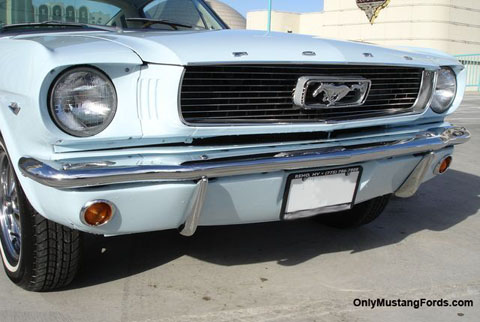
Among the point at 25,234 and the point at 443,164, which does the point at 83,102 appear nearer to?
the point at 25,234

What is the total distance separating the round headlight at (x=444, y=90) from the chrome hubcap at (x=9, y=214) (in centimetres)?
240

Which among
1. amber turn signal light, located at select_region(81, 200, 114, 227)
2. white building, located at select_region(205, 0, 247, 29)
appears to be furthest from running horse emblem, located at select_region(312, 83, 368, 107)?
white building, located at select_region(205, 0, 247, 29)

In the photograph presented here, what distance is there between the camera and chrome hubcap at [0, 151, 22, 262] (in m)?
2.75

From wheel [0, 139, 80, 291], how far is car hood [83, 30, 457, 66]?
2.81 ft

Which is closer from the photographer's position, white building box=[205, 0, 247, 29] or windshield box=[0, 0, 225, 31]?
windshield box=[0, 0, 225, 31]

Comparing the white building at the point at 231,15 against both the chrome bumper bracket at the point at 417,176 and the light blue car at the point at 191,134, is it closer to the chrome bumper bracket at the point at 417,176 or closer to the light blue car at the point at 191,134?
the chrome bumper bracket at the point at 417,176

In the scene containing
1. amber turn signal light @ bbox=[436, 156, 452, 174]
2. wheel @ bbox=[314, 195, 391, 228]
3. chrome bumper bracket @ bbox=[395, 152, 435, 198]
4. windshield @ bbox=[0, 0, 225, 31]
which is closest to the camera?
chrome bumper bracket @ bbox=[395, 152, 435, 198]

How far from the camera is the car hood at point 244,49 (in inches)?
88.7

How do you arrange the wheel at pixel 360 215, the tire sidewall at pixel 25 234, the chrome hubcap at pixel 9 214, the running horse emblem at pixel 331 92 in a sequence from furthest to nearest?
the wheel at pixel 360 215, the chrome hubcap at pixel 9 214, the running horse emblem at pixel 331 92, the tire sidewall at pixel 25 234

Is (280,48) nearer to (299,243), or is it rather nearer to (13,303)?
(299,243)

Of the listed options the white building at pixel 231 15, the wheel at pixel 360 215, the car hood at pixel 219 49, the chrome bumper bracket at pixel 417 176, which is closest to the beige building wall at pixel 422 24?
the white building at pixel 231 15

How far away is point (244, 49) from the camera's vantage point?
240 centimetres

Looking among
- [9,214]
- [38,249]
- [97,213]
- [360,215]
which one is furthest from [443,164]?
[9,214]

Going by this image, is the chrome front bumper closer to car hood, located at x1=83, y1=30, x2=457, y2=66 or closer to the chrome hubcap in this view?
car hood, located at x1=83, y1=30, x2=457, y2=66
